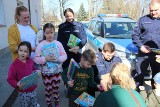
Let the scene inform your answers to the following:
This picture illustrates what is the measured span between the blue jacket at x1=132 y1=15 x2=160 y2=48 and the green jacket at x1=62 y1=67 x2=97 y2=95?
1.42 meters

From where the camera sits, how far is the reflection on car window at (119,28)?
6516mm

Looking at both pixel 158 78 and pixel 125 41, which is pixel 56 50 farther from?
pixel 125 41

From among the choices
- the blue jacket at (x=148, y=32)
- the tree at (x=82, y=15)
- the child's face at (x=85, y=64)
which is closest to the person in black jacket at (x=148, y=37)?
the blue jacket at (x=148, y=32)

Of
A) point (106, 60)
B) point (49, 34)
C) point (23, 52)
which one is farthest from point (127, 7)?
point (23, 52)

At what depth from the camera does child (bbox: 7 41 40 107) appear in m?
3.05

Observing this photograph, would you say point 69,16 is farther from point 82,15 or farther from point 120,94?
point 82,15

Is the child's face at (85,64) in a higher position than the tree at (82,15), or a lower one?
lower

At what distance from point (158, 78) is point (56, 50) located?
67.0 inches

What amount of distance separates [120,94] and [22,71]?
5.53ft

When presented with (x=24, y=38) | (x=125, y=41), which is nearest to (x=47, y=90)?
(x=24, y=38)

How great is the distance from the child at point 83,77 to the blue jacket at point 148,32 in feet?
4.64

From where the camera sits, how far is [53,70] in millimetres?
3674

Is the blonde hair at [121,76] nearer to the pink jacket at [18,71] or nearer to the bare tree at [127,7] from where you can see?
the pink jacket at [18,71]

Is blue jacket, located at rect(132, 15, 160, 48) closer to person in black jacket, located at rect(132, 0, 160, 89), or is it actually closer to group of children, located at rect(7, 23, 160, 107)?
person in black jacket, located at rect(132, 0, 160, 89)
